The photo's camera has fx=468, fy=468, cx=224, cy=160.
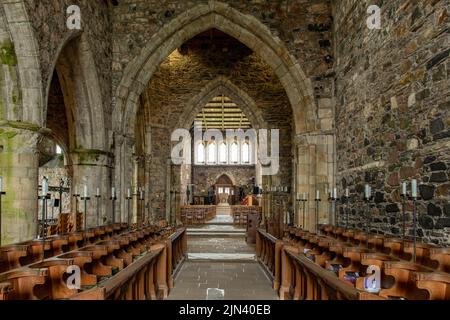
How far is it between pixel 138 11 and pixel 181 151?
25.1 ft

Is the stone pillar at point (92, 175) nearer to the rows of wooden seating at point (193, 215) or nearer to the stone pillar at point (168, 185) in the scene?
the stone pillar at point (168, 185)

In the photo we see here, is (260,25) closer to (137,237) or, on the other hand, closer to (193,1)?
(193,1)

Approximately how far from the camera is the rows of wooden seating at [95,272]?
114 inches

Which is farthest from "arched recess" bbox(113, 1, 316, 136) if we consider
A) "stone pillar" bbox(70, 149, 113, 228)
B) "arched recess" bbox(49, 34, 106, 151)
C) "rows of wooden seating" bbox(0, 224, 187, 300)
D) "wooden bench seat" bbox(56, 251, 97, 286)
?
"wooden bench seat" bbox(56, 251, 97, 286)

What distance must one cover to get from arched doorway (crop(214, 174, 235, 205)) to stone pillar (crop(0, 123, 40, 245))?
2594 cm

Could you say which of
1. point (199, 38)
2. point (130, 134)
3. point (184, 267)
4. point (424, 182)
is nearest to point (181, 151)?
point (199, 38)

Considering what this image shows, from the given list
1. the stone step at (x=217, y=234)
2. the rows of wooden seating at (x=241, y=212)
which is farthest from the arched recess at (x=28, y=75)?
the rows of wooden seating at (x=241, y=212)

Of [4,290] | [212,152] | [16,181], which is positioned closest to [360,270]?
[4,290]

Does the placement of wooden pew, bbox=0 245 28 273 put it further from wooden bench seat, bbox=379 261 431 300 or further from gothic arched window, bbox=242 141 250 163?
gothic arched window, bbox=242 141 250 163

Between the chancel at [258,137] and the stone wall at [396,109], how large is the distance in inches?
1.3

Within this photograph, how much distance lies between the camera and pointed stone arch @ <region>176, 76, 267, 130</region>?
1737cm
